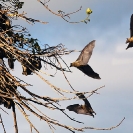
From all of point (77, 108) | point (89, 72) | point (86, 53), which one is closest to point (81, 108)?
point (77, 108)

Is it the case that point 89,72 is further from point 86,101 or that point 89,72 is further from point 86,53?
point 86,101

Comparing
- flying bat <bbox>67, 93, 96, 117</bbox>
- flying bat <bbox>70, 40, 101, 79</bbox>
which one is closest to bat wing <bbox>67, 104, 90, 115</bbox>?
flying bat <bbox>67, 93, 96, 117</bbox>

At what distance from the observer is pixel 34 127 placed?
3424mm

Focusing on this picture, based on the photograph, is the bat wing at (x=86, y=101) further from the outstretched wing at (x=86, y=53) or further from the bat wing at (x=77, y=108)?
the outstretched wing at (x=86, y=53)

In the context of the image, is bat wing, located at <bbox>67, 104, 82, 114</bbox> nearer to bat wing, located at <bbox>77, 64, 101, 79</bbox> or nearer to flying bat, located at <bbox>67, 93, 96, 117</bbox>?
flying bat, located at <bbox>67, 93, 96, 117</bbox>

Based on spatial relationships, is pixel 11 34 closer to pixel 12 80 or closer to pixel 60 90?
pixel 12 80

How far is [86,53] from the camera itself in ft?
10.0

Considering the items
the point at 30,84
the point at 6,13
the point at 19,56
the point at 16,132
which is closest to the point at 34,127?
the point at 16,132

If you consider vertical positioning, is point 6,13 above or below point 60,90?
above

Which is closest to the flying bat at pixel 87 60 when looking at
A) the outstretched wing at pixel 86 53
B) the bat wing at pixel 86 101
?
the outstretched wing at pixel 86 53

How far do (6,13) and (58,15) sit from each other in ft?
1.81

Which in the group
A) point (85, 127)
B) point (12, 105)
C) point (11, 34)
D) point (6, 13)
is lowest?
point (85, 127)

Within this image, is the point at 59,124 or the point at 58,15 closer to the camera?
the point at 59,124

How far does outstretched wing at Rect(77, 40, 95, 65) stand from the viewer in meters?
3.04
